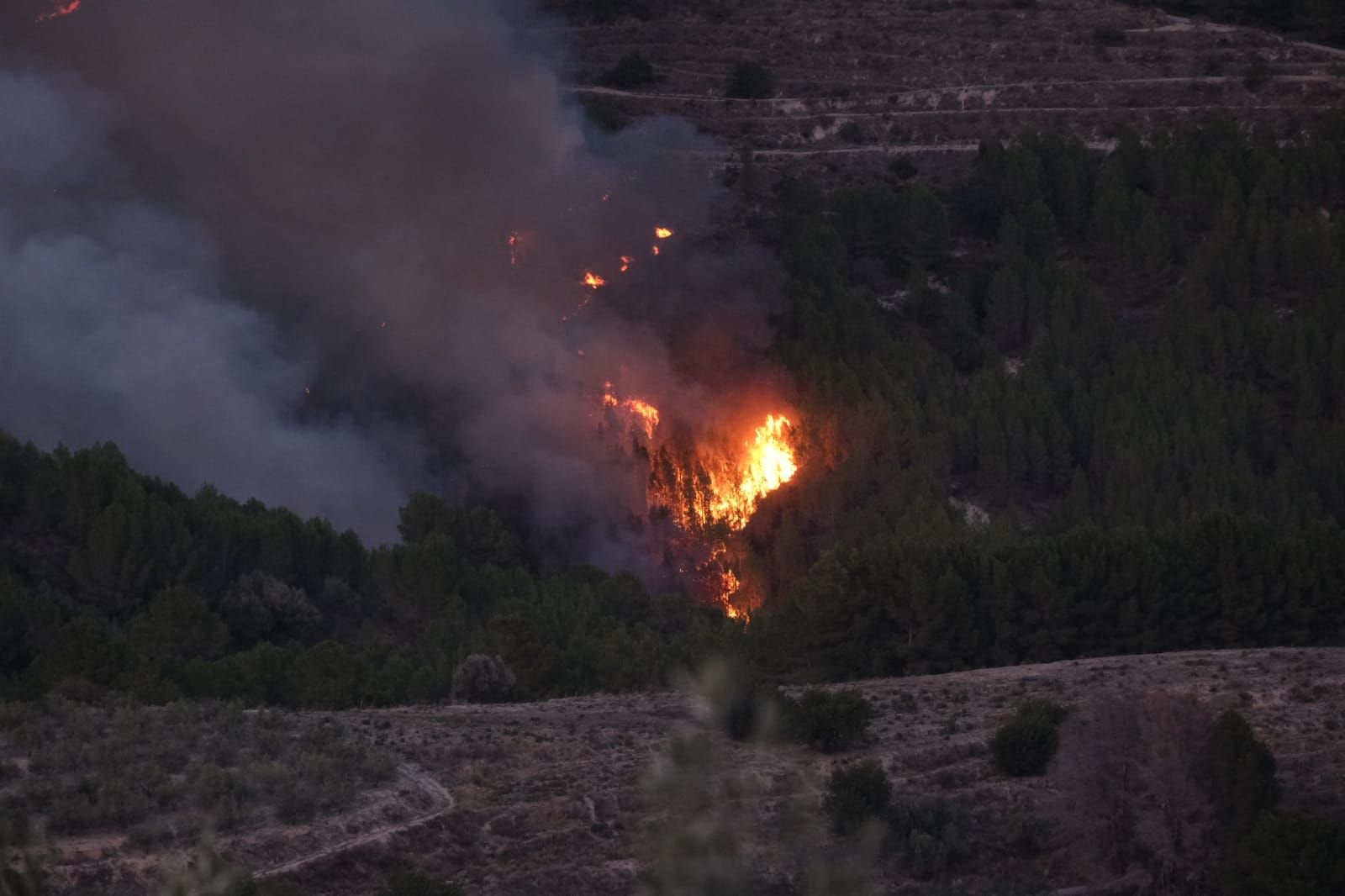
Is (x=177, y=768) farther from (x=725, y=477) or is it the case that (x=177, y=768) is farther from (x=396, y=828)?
(x=725, y=477)

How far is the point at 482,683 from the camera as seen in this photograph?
3494 cm

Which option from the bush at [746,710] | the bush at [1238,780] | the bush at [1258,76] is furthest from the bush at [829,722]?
the bush at [1258,76]

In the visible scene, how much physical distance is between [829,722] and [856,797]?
2.84m

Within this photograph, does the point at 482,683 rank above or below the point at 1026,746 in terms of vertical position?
above

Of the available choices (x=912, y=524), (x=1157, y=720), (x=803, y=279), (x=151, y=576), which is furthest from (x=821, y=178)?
(x=1157, y=720)

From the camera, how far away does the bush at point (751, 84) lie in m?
79.0

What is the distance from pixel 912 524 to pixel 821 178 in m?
26.3

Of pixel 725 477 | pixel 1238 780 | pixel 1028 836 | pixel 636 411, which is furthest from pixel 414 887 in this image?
pixel 636 411

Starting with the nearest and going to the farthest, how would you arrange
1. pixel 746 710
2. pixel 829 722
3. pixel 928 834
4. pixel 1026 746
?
pixel 928 834, pixel 1026 746, pixel 746 710, pixel 829 722

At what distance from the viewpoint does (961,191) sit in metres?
70.5

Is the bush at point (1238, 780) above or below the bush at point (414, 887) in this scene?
above

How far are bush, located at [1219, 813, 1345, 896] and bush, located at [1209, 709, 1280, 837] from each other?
1.54 meters

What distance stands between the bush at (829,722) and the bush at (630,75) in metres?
53.5

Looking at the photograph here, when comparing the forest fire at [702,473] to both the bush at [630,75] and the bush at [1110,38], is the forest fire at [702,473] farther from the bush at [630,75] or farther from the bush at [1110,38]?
the bush at [1110,38]
